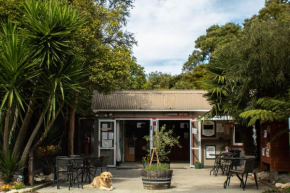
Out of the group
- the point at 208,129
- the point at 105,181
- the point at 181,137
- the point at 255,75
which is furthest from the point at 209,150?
the point at 105,181

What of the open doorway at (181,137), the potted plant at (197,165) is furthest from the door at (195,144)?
the open doorway at (181,137)

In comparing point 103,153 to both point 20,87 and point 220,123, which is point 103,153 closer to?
point 220,123

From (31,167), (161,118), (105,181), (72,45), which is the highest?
(72,45)

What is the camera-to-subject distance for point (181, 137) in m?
20.8

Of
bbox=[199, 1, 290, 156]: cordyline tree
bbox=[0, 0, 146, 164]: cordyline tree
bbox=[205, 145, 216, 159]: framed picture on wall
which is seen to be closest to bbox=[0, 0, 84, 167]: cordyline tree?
bbox=[0, 0, 146, 164]: cordyline tree

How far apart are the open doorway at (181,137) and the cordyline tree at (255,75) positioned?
7.29m

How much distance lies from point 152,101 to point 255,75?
25.0ft

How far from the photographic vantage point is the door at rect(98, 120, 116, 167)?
57.7ft

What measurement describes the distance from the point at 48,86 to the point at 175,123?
11.3 meters

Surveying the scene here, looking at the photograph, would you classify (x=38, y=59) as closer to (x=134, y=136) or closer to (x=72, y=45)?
(x=72, y=45)

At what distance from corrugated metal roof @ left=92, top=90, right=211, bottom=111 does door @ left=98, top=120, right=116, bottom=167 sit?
0.76m

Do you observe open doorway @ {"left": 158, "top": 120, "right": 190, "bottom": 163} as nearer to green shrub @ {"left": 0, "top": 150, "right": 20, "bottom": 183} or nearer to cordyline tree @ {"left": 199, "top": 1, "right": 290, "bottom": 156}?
cordyline tree @ {"left": 199, "top": 1, "right": 290, "bottom": 156}

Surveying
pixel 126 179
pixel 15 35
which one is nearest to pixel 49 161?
pixel 126 179

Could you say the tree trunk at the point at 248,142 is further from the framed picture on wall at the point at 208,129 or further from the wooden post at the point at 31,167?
the wooden post at the point at 31,167
